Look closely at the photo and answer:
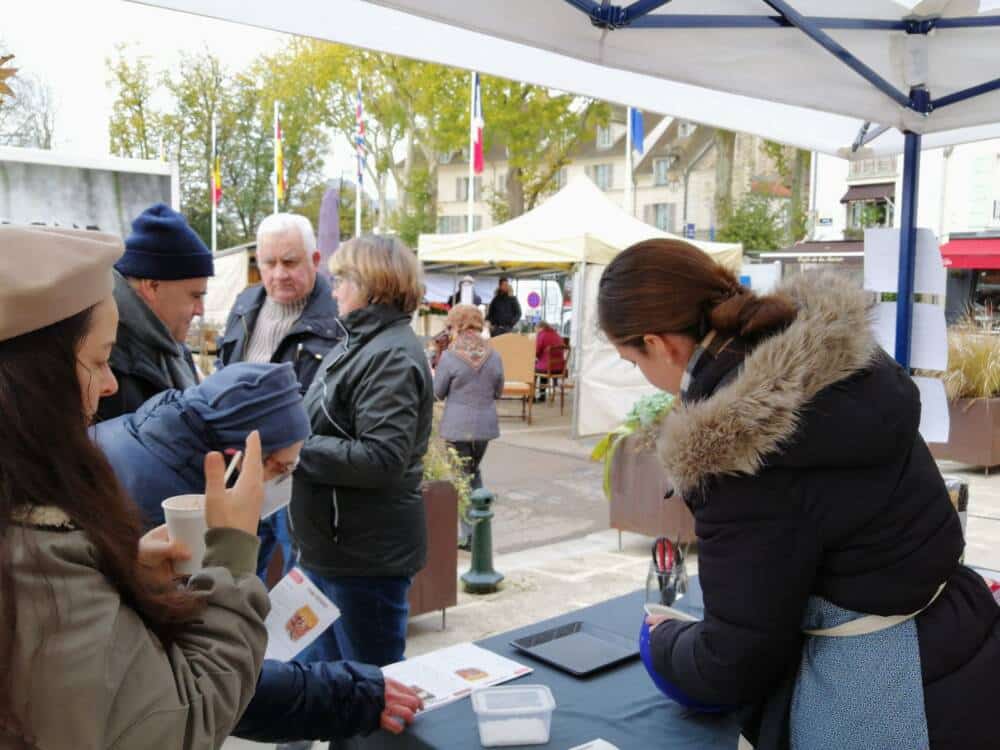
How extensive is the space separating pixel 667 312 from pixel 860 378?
1.21 feet

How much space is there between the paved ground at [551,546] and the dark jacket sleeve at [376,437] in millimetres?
818

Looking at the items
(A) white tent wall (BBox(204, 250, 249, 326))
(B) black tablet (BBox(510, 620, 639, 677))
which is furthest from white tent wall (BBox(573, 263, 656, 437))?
(A) white tent wall (BBox(204, 250, 249, 326))

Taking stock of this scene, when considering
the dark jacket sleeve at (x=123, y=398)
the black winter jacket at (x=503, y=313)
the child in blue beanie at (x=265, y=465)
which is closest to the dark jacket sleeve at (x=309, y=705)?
the child in blue beanie at (x=265, y=465)

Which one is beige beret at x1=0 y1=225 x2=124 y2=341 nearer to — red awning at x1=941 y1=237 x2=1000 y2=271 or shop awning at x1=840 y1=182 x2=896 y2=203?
red awning at x1=941 y1=237 x2=1000 y2=271

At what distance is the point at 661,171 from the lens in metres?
52.6

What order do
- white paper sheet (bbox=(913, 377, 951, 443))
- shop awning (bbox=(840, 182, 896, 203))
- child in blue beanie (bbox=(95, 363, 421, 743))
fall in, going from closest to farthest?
child in blue beanie (bbox=(95, 363, 421, 743)), white paper sheet (bbox=(913, 377, 951, 443)), shop awning (bbox=(840, 182, 896, 203))

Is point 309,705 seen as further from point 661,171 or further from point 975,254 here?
point 661,171

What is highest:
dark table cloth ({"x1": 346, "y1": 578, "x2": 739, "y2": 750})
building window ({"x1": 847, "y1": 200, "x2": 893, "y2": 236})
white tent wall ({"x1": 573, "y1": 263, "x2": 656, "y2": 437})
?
building window ({"x1": 847, "y1": 200, "x2": 893, "y2": 236})

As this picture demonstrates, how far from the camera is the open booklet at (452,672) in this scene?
1907mm

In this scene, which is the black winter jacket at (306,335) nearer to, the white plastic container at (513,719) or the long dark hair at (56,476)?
the white plastic container at (513,719)

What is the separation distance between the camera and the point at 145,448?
163 centimetres

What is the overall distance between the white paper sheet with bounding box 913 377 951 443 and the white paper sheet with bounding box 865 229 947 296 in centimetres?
39

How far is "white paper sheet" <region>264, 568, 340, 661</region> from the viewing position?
1782 mm

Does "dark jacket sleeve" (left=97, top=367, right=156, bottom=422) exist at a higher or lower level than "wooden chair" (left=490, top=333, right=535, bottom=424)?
higher
